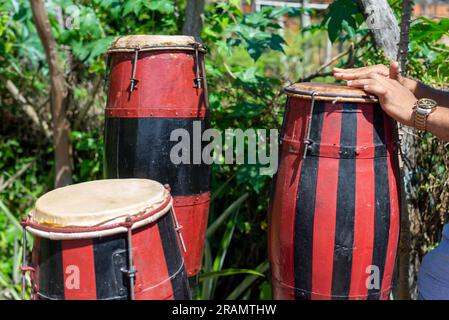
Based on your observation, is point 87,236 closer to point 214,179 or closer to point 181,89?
point 181,89

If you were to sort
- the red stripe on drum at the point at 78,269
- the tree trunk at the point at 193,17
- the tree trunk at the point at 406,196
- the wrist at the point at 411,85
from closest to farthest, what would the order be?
the red stripe on drum at the point at 78,269 → the wrist at the point at 411,85 → the tree trunk at the point at 406,196 → the tree trunk at the point at 193,17

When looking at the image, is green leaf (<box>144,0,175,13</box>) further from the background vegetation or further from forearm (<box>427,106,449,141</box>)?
forearm (<box>427,106,449,141</box>)

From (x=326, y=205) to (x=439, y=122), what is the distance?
0.44 metres

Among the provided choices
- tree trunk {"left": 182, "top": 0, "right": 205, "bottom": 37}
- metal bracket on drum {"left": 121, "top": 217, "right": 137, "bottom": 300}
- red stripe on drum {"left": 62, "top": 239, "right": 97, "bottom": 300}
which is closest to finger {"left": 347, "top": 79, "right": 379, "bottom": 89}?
metal bracket on drum {"left": 121, "top": 217, "right": 137, "bottom": 300}

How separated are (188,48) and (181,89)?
0.54ft

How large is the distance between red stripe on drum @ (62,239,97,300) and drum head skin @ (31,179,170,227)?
0.19 feet

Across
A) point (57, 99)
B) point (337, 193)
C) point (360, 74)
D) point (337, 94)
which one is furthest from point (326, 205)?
point (57, 99)

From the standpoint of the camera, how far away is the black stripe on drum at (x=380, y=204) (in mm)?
1816

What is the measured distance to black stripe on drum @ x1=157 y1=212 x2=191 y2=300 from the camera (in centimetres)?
164

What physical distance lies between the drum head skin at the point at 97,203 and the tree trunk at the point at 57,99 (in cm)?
152

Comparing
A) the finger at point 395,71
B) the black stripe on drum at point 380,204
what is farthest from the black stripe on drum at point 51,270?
the finger at point 395,71

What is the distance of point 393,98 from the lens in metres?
1.75

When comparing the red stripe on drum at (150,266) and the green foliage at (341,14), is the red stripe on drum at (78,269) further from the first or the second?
the green foliage at (341,14)
